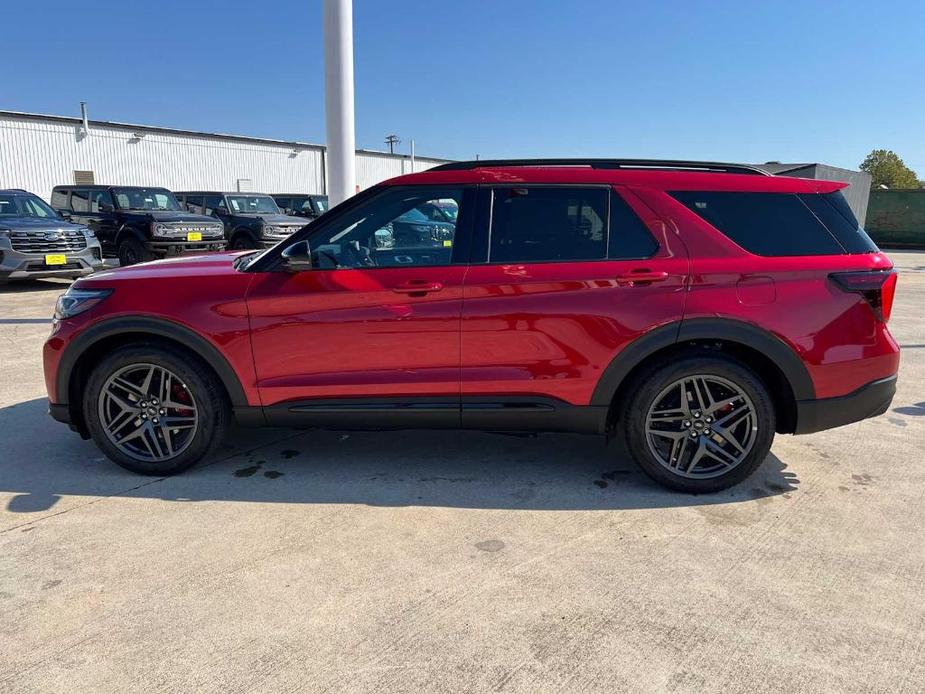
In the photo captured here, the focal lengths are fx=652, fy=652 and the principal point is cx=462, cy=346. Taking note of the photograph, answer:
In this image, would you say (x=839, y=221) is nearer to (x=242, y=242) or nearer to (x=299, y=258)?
(x=299, y=258)

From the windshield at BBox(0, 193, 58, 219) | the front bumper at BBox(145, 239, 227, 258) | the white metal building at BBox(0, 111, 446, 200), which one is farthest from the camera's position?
the white metal building at BBox(0, 111, 446, 200)

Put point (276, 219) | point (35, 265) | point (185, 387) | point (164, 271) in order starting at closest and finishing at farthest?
1. point (185, 387)
2. point (164, 271)
3. point (35, 265)
4. point (276, 219)

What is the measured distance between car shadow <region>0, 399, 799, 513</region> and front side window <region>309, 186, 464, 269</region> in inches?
48.6

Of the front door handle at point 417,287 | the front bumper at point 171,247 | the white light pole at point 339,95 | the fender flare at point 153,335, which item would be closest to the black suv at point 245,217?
the front bumper at point 171,247

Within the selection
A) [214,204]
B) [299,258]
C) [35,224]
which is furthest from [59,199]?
[299,258]

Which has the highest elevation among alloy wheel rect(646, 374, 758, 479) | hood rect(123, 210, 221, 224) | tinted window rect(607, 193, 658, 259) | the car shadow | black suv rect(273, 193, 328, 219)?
black suv rect(273, 193, 328, 219)

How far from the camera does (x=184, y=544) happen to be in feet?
9.95

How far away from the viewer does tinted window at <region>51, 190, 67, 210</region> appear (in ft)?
47.4

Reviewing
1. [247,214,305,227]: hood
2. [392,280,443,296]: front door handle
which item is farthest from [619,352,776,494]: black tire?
[247,214,305,227]: hood

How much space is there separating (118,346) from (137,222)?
1086 centimetres

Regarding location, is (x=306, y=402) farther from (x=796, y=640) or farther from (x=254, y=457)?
(x=796, y=640)

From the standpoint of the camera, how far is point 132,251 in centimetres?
1346

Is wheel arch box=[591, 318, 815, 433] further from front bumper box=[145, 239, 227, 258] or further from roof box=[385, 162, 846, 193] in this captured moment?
front bumper box=[145, 239, 227, 258]

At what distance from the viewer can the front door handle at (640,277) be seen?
3.36 metres
